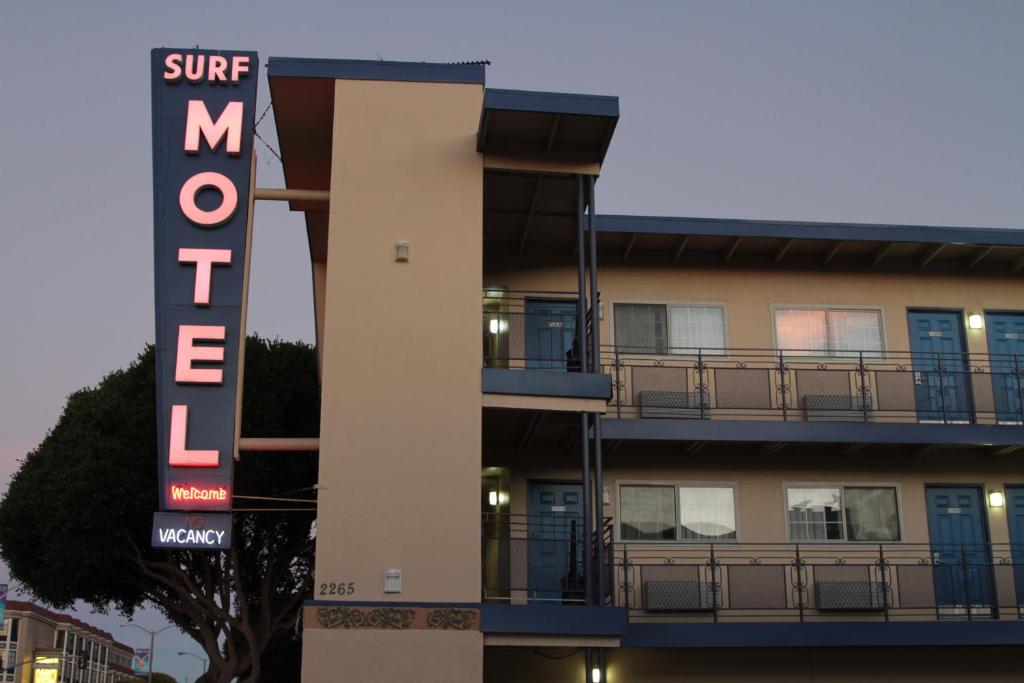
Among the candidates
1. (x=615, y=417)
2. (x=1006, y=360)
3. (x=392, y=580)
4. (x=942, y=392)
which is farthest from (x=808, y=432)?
(x=392, y=580)

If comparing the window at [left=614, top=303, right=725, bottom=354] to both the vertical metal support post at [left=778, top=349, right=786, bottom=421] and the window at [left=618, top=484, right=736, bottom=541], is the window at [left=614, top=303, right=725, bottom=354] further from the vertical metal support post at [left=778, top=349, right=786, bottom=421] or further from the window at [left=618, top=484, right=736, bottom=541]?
the window at [left=618, top=484, right=736, bottom=541]

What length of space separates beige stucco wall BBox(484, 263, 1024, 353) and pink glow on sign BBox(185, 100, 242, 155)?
5586mm

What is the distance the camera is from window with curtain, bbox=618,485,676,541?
2108 centimetres

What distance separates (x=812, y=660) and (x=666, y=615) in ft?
9.39

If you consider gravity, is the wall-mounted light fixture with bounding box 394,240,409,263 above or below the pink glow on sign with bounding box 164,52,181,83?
below

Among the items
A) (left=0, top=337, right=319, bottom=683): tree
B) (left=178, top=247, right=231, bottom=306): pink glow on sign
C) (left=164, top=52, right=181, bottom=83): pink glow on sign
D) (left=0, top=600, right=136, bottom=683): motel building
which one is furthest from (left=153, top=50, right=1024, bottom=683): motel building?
(left=0, top=600, right=136, bottom=683): motel building

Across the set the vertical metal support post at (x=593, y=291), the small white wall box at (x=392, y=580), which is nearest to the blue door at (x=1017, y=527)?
the vertical metal support post at (x=593, y=291)

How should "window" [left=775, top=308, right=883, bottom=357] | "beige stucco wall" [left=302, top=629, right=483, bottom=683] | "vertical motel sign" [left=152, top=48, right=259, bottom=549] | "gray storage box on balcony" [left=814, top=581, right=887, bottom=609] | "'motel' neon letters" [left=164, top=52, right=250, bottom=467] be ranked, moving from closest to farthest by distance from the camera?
"beige stucco wall" [left=302, top=629, right=483, bottom=683] < "vertical motel sign" [left=152, top=48, right=259, bottom=549] < "'motel' neon letters" [left=164, top=52, right=250, bottom=467] < "gray storage box on balcony" [left=814, top=581, right=887, bottom=609] < "window" [left=775, top=308, right=883, bottom=357]

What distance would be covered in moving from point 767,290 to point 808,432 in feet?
11.0

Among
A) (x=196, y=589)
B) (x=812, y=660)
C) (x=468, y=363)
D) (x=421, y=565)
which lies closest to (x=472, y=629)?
(x=421, y=565)

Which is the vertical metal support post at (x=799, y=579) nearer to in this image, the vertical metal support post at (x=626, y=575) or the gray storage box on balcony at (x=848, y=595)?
the gray storage box on balcony at (x=848, y=595)

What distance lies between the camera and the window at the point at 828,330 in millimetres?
22641

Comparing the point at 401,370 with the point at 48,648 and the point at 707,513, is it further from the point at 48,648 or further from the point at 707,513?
the point at 48,648

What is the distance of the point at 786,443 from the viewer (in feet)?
69.1
